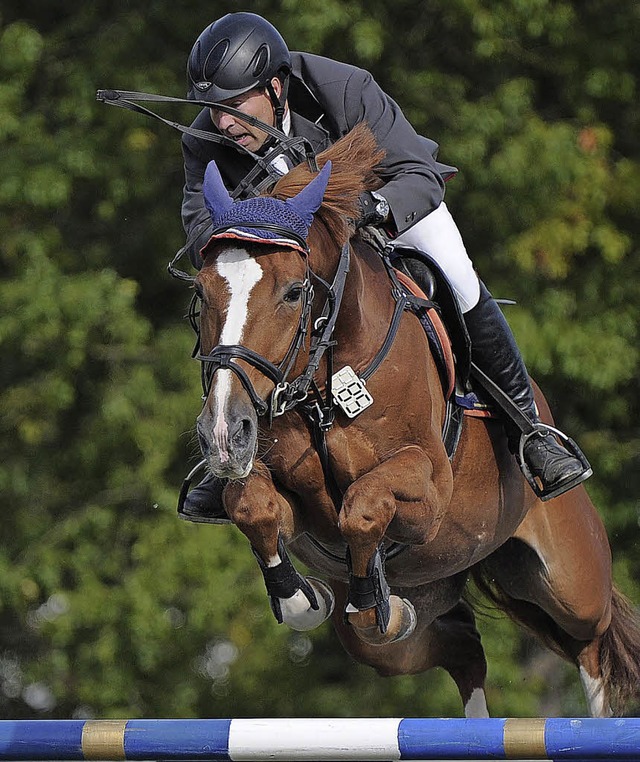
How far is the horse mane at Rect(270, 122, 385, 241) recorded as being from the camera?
13.9 feet

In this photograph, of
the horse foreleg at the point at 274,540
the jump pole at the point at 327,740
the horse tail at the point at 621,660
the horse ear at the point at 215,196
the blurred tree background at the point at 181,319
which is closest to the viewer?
the jump pole at the point at 327,740

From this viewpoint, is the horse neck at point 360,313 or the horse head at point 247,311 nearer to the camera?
the horse head at point 247,311

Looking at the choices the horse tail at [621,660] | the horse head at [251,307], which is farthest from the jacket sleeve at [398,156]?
the horse tail at [621,660]

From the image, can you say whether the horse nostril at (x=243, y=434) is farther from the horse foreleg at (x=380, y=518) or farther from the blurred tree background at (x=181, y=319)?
the blurred tree background at (x=181, y=319)

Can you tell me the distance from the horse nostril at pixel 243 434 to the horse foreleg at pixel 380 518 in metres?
0.54

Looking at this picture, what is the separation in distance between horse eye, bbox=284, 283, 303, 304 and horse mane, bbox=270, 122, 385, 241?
38 cm

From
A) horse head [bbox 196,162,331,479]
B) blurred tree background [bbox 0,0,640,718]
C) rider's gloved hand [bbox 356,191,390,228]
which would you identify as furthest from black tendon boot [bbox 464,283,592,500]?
blurred tree background [bbox 0,0,640,718]

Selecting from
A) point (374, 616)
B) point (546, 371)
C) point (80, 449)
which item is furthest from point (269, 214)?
point (80, 449)

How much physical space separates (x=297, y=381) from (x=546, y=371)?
6.48 metres

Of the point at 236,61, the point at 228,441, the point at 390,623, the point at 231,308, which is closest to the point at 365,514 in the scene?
the point at 390,623

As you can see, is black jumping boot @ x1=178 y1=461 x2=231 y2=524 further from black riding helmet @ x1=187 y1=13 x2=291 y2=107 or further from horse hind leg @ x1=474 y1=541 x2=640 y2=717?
Answer: horse hind leg @ x1=474 y1=541 x2=640 y2=717

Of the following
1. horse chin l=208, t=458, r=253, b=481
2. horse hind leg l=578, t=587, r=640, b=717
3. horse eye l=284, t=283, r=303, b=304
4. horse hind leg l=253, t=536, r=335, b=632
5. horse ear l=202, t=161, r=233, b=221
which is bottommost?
horse hind leg l=578, t=587, r=640, b=717

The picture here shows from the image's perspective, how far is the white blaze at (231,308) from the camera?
3.67 metres

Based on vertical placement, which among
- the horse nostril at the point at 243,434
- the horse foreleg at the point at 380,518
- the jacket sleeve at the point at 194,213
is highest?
the horse nostril at the point at 243,434
